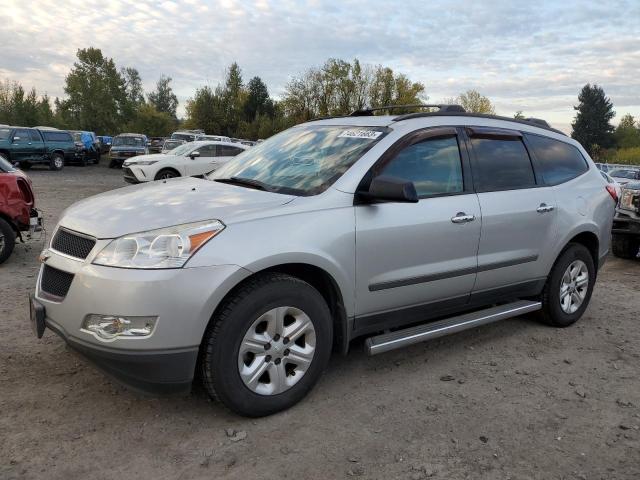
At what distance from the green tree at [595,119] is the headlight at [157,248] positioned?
3436 inches

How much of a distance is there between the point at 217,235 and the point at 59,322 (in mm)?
982

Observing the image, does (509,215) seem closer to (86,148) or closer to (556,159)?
(556,159)

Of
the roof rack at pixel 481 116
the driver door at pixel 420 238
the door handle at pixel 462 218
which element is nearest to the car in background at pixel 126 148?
the roof rack at pixel 481 116

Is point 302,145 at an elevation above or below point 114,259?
above

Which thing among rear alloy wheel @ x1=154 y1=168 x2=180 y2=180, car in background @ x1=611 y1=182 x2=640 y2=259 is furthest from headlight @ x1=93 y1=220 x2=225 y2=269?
rear alloy wheel @ x1=154 y1=168 x2=180 y2=180

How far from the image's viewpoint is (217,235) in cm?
286

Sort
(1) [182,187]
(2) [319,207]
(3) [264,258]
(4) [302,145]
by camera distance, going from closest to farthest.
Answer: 1. (3) [264,258]
2. (2) [319,207]
3. (1) [182,187]
4. (4) [302,145]

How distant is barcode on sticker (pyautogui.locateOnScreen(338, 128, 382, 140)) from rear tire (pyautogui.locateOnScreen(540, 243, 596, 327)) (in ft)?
6.92

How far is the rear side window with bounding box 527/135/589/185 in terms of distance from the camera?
4602mm

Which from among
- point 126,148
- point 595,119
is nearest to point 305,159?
point 126,148

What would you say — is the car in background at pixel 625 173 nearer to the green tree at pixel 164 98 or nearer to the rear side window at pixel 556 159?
the rear side window at pixel 556 159

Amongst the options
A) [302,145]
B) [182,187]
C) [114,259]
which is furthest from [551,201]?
[114,259]

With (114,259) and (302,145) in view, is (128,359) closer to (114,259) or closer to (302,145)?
(114,259)

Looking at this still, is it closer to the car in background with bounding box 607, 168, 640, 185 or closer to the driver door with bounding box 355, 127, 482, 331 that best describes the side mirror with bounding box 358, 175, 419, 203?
the driver door with bounding box 355, 127, 482, 331
